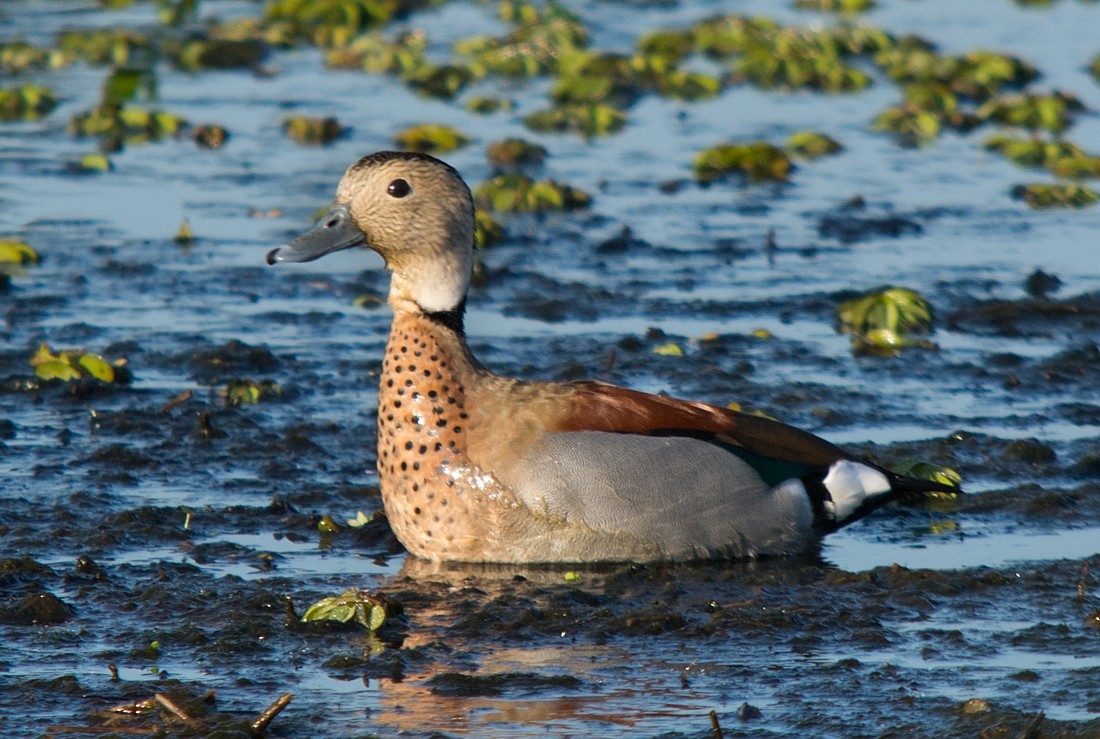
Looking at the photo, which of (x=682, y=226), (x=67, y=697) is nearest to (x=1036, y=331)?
(x=682, y=226)

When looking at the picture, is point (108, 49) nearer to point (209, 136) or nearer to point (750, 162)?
point (209, 136)

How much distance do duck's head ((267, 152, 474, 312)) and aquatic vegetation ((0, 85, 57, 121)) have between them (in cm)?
805

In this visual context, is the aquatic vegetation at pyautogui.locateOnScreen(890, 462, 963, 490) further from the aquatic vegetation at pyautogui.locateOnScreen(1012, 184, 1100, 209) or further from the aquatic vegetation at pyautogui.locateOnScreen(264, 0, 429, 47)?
the aquatic vegetation at pyautogui.locateOnScreen(264, 0, 429, 47)

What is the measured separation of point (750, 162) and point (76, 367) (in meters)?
6.14

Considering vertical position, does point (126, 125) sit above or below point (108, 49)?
below

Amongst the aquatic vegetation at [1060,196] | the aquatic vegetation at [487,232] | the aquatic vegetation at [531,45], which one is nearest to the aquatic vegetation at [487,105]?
the aquatic vegetation at [531,45]

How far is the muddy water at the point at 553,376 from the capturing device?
566 centimetres

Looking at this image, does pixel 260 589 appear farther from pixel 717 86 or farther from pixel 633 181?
pixel 717 86

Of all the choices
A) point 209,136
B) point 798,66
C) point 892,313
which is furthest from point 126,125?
point 892,313

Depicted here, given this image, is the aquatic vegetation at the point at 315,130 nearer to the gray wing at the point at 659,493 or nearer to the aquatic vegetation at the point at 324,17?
the aquatic vegetation at the point at 324,17

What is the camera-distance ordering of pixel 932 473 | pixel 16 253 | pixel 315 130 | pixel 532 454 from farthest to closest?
pixel 315 130
pixel 16 253
pixel 932 473
pixel 532 454

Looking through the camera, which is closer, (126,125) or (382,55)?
(126,125)

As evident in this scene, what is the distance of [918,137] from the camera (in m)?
14.9

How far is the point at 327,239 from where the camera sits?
732cm
